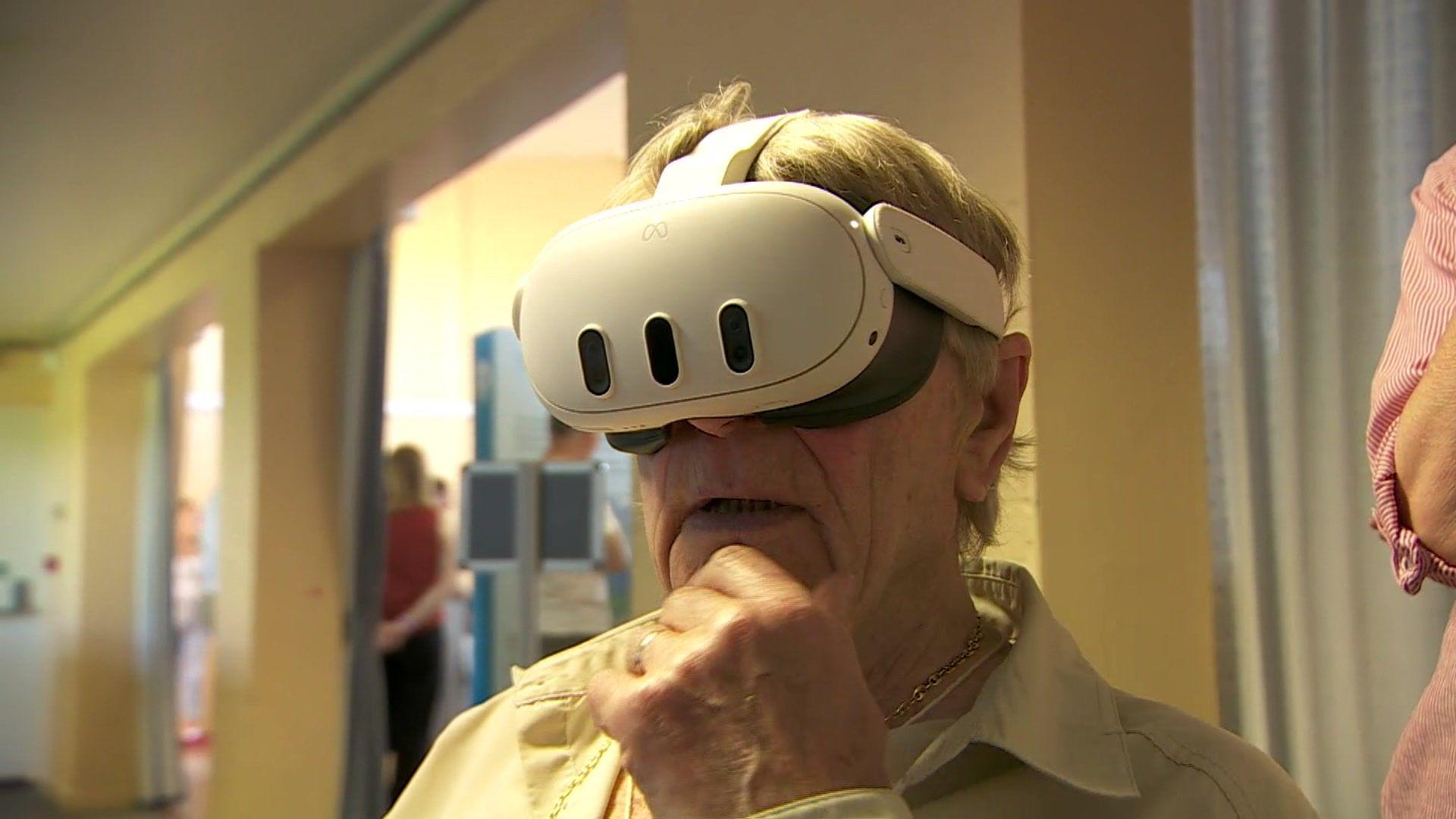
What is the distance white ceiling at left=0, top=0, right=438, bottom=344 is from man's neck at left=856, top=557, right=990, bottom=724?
231cm

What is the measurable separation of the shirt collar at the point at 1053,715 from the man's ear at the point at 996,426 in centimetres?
10

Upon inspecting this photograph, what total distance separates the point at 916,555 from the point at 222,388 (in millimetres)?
3944

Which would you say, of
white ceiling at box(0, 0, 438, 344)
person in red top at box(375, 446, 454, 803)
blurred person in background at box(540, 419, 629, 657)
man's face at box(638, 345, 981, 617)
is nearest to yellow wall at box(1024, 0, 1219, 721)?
man's face at box(638, 345, 981, 617)

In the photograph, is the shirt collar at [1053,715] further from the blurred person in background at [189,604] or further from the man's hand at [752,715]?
the blurred person in background at [189,604]

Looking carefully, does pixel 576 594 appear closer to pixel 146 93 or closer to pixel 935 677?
pixel 146 93

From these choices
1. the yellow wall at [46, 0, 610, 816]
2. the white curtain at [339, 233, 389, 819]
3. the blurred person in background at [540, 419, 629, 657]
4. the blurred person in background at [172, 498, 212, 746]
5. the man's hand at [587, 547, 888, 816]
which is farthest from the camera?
the blurred person in background at [172, 498, 212, 746]

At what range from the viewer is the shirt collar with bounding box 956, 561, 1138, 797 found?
764 millimetres

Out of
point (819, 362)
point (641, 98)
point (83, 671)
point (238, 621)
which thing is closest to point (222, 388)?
point (238, 621)

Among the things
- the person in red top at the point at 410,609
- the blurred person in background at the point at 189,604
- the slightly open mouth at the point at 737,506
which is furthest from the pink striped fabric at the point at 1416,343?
the blurred person in background at the point at 189,604

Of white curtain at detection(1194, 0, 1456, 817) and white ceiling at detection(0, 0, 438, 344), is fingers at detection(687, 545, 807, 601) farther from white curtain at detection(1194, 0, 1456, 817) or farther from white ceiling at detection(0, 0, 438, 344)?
white ceiling at detection(0, 0, 438, 344)

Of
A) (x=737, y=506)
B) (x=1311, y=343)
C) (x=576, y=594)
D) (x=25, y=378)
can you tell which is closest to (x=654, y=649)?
(x=737, y=506)

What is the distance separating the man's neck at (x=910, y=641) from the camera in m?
0.85

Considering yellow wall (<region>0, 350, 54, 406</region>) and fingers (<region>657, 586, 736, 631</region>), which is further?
yellow wall (<region>0, 350, 54, 406</region>)

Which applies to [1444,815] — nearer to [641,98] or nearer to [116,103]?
[641,98]
